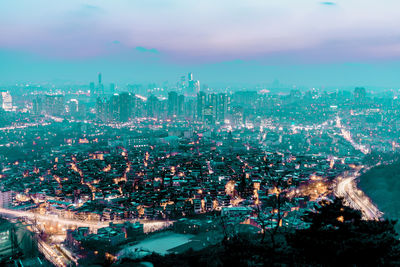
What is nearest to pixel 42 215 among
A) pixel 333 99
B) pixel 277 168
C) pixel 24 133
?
pixel 277 168

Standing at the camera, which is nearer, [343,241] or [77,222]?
[343,241]

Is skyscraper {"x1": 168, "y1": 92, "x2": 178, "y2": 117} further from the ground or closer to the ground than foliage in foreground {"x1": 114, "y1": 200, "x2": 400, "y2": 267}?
further from the ground

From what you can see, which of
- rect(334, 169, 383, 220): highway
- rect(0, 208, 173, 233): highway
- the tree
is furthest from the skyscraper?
the tree

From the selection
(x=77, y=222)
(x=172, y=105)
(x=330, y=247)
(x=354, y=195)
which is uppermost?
(x=172, y=105)

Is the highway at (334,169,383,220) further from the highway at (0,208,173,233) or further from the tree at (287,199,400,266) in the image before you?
the tree at (287,199,400,266)

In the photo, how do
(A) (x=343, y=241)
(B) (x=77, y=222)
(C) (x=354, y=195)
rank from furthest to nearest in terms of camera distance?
(C) (x=354, y=195) → (B) (x=77, y=222) → (A) (x=343, y=241)

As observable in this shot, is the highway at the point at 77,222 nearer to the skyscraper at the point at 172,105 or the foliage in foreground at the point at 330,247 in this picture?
the foliage in foreground at the point at 330,247

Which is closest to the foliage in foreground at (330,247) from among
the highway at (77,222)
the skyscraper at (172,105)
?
the highway at (77,222)

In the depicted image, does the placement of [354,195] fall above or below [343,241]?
below

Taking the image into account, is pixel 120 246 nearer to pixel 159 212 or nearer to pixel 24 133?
pixel 159 212

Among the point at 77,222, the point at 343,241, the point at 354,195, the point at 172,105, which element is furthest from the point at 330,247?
the point at 172,105

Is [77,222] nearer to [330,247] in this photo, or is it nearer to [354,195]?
[330,247]
